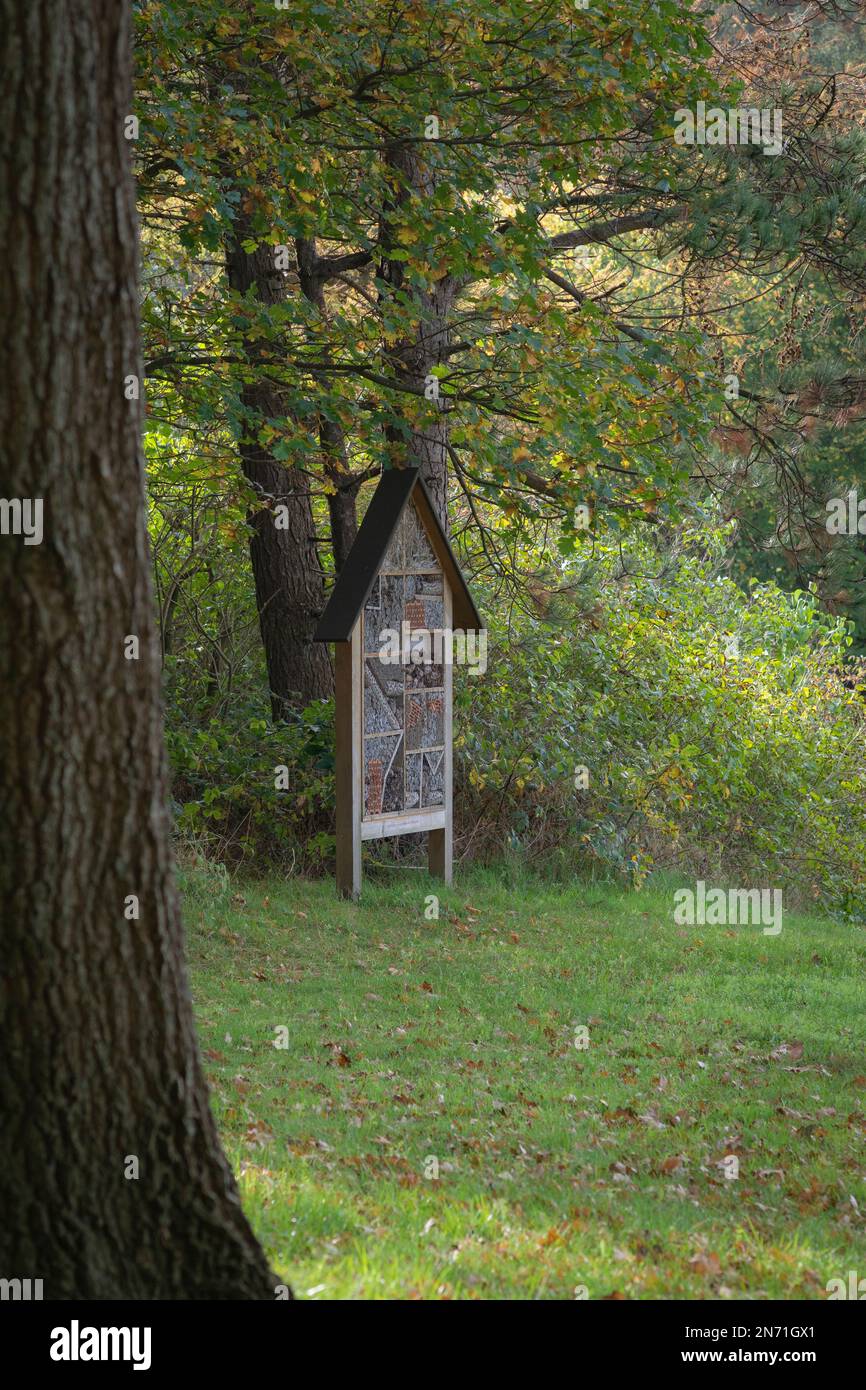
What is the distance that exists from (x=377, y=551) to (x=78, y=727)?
314 inches

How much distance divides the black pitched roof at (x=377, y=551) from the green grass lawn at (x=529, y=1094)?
2.19 m

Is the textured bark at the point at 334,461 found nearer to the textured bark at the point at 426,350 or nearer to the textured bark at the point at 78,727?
the textured bark at the point at 426,350

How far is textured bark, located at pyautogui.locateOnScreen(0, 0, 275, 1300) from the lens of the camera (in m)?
3.52

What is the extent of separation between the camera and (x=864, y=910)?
15.3m

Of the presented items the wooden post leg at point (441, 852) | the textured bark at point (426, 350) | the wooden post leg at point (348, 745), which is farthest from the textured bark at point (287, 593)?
the wooden post leg at point (348, 745)

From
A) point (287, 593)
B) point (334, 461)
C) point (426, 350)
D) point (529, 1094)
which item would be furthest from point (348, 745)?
point (529, 1094)

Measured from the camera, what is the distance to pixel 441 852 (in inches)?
494

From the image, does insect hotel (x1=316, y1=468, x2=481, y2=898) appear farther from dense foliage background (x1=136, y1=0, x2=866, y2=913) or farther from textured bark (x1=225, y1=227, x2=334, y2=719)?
textured bark (x1=225, y1=227, x2=334, y2=719)

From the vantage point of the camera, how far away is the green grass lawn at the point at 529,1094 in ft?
16.2

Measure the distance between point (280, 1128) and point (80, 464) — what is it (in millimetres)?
3688

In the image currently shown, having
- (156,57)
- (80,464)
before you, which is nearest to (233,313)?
(156,57)

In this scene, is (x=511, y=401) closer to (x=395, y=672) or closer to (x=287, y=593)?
(x=395, y=672)

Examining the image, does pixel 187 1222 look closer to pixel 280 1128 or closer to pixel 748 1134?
pixel 280 1128

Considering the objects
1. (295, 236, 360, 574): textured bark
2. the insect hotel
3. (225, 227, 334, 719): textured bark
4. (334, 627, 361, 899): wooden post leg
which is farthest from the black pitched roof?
(225, 227, 334, 719): textured bark
